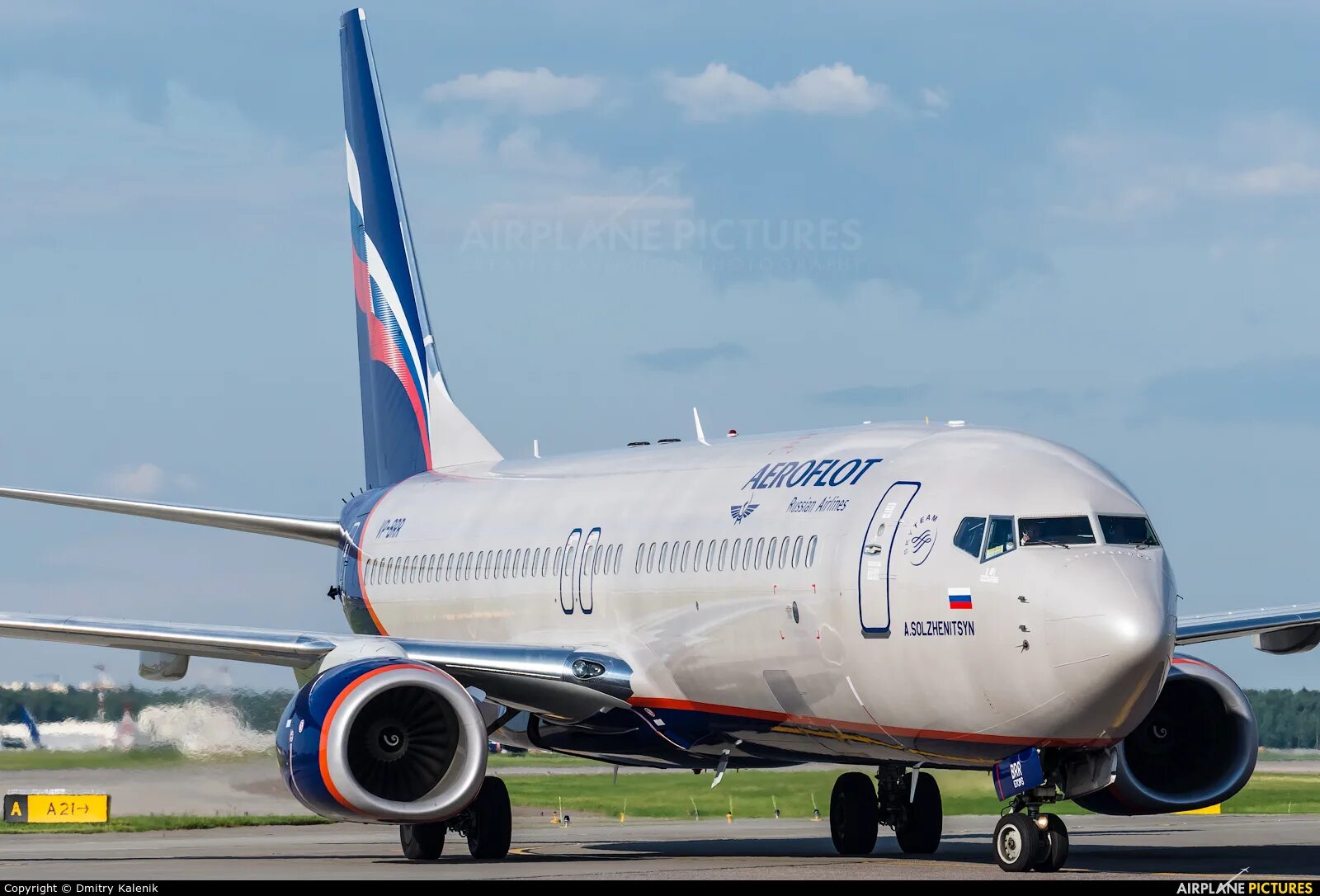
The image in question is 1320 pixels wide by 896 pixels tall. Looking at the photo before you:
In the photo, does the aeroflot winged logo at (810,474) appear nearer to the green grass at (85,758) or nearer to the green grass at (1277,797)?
the green grass at (85,758)

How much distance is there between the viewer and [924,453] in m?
17.7

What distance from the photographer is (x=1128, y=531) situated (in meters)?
16.1

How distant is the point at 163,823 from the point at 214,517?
5989 mm

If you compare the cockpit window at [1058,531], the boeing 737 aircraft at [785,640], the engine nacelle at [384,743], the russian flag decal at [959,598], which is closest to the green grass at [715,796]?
the boeing 737 aircraft at [785,640]

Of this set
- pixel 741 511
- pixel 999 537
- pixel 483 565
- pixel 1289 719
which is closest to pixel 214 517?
pixel 483 565

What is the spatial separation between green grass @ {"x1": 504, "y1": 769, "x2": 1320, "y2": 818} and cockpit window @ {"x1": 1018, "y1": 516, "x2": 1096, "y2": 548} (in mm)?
14443

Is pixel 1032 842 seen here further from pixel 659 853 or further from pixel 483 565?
pixel 483 565

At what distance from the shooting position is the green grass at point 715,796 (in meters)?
31.3

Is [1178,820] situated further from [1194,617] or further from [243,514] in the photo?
[243,514]

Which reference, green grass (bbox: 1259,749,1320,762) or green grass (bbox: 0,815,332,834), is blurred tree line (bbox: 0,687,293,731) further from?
green grass (bbox: 1259,749,1320,762)

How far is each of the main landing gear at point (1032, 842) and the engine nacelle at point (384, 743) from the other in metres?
4.96

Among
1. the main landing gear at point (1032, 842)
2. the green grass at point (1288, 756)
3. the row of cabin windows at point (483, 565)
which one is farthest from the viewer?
the green grass at point (1288, 756)

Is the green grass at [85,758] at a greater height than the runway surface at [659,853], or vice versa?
the green grass at [85,758]

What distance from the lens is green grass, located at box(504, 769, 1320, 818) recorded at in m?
31.3
